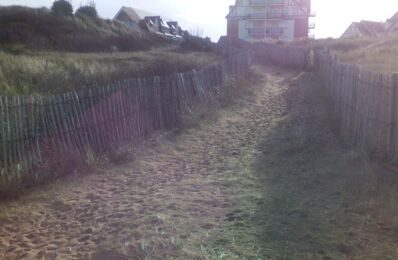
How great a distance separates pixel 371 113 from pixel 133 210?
3724 millimetres

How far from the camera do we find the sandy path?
426 cm

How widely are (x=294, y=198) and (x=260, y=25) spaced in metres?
61.0

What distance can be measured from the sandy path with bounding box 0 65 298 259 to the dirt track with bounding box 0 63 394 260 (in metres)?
0.01

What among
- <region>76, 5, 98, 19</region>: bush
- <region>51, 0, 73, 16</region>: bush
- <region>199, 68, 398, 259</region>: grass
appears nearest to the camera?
<region>199, 68, 398, 259</region>: grass

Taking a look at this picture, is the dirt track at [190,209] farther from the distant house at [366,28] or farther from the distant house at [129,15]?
the distant house at [366,28]

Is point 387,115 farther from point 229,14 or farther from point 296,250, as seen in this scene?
point 229,14

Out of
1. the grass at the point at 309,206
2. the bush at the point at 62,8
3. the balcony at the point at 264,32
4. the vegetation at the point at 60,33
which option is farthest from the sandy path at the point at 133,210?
the balcony at the point at 264,32

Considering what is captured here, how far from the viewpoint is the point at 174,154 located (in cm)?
788

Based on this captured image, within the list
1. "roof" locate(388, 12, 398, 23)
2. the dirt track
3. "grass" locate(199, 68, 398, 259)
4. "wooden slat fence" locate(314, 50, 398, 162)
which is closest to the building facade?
"roof" locate(388, 12, 398, 23)

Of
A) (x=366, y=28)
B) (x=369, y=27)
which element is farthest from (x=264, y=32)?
(x=369, y=27)

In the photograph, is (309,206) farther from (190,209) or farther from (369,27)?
(369,27)

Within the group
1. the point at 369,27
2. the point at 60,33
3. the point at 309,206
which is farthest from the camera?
the point at 369,27

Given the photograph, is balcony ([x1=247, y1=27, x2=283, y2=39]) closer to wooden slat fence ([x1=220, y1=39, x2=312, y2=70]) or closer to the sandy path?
wooden slat fence ([x1=220, y1=39, x2=312, y2=70])

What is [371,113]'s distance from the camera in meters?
6.92
